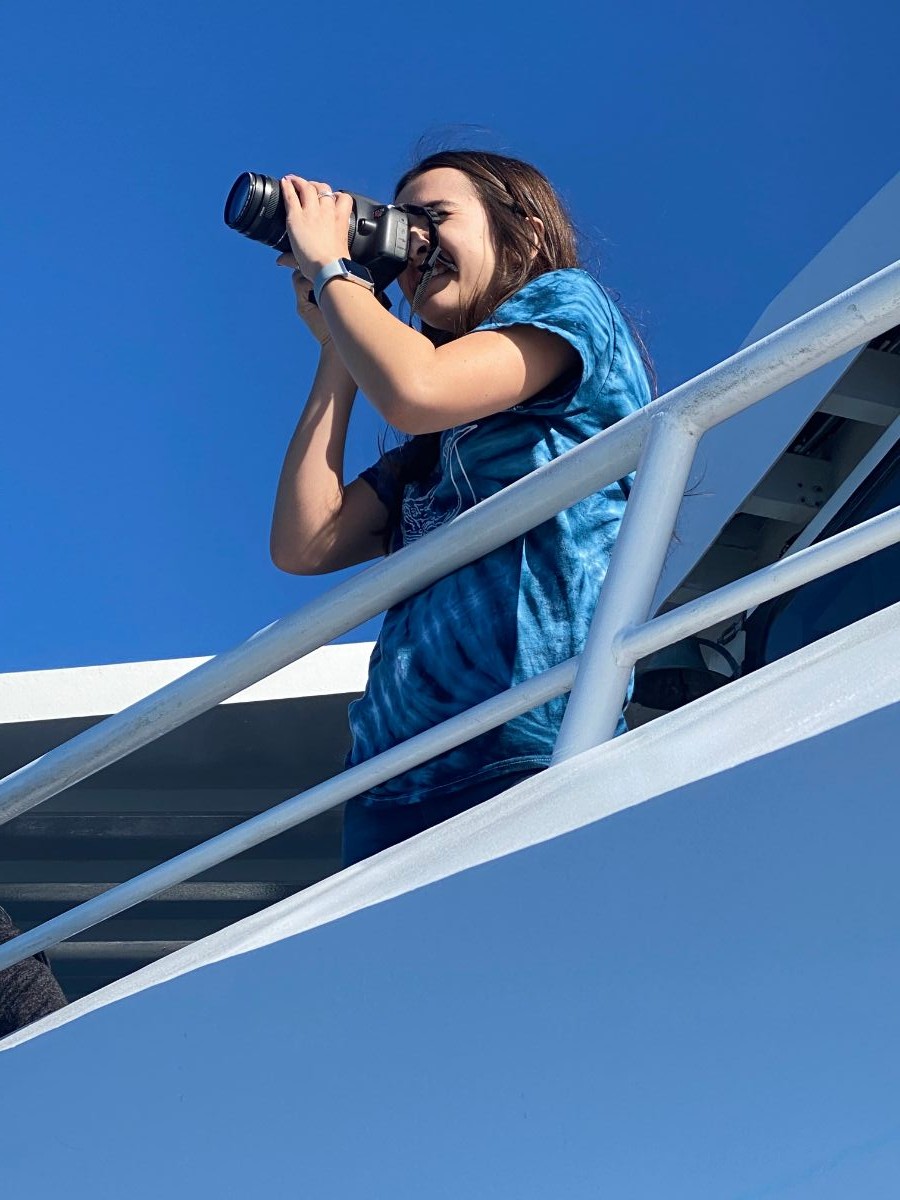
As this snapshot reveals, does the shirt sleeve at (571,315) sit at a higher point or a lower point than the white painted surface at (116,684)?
lower

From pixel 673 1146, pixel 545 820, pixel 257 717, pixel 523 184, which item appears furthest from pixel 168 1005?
pixel 257 717

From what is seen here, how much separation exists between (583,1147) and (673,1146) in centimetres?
7

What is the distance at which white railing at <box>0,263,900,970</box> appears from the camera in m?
1.22

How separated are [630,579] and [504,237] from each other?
0.81 metres

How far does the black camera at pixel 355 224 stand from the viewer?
193cm

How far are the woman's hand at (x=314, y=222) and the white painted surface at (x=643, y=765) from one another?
832 millimetres

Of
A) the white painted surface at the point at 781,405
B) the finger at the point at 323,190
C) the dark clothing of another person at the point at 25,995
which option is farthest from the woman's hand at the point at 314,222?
the white painted surface at the point at 781,405

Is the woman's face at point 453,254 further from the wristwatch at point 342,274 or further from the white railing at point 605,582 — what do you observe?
the white railing at point 605,582

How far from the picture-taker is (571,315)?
5.62 ft

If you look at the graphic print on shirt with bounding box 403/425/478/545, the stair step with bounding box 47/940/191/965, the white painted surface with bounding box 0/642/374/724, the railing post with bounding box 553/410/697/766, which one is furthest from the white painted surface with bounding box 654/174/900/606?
the railing post with bounding box 553/410/697/766

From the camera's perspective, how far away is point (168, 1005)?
129cm

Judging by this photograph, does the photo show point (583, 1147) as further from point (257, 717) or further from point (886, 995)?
point (257, 717)

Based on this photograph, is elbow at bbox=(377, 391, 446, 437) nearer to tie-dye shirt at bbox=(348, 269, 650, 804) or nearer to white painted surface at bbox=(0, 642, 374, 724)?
tie-dye shirt at bbox=(348, 269, 650, 804)

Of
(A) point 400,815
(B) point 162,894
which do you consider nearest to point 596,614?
(A) point 400,815
